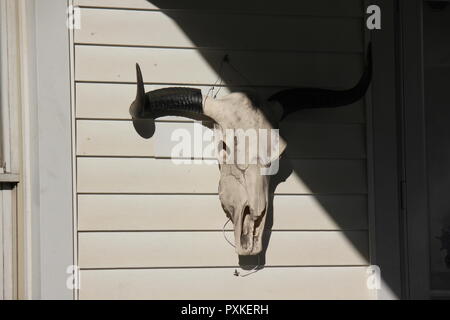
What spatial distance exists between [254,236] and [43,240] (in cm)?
103

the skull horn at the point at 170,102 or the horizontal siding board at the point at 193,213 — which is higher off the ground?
the skull horn at the point at 170,102

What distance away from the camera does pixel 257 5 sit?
9.50ft

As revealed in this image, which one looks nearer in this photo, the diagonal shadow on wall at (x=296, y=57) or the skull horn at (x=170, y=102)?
the skull horn at (x=170, y=102)

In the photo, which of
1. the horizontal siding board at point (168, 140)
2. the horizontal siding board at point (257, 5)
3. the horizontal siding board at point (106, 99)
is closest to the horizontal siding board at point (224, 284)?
the horizontal siding board at point (168, 140)

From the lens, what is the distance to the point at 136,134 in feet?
9.17

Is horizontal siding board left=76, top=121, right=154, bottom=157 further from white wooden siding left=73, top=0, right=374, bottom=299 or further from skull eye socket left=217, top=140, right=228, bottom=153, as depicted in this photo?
skull eye socket left=217, top=140, right=228, bottom=153

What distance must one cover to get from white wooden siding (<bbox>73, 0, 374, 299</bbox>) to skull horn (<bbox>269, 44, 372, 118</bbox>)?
6 centimetres

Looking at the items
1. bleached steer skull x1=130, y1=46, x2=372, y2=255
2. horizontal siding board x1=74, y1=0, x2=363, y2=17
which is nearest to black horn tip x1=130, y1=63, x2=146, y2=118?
bleached steer skull x1=130, y1=46, x2=372, y2=255

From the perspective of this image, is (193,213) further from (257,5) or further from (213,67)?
(257,5)

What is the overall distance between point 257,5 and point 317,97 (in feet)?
1.87

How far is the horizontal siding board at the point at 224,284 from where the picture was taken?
2.79 m

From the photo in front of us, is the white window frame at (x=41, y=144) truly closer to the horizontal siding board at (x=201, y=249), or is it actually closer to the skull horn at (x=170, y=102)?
the horizontal siding board at (x=201, y=249)

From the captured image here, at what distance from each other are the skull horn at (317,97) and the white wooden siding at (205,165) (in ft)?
0.21
